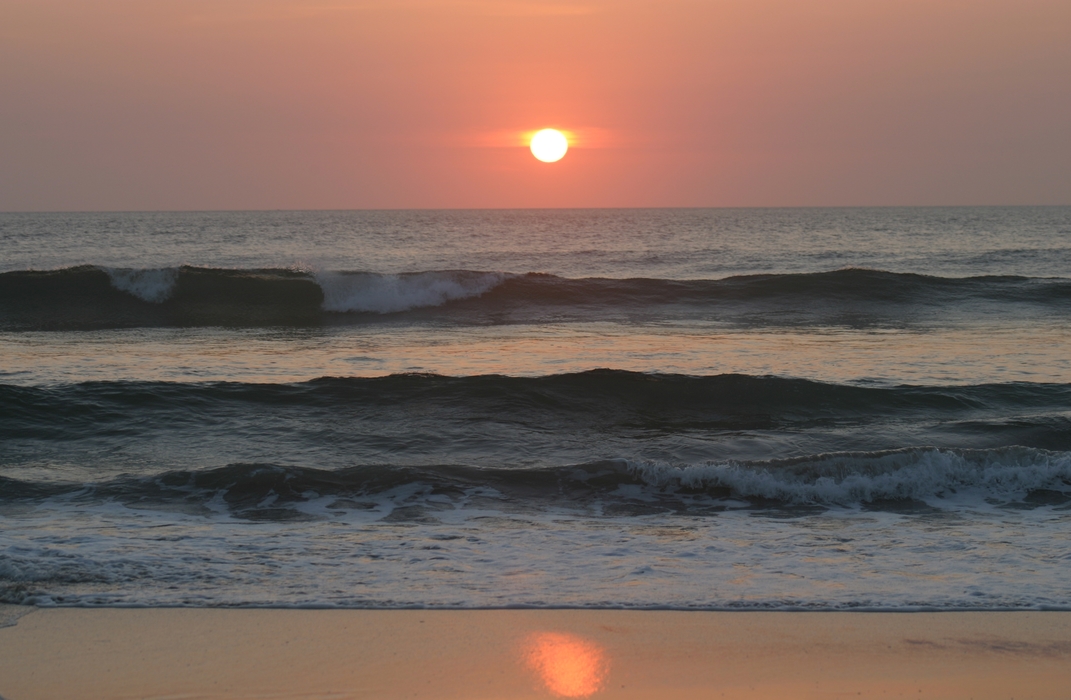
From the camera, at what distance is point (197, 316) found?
18.7 meters

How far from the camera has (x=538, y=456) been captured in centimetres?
823

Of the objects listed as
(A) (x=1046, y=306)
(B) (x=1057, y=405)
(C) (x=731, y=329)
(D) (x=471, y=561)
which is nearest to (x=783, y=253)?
(A) (x=1046, y=306)

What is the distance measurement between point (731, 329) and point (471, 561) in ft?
40.0

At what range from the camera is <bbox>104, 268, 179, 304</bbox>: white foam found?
20.1 metres

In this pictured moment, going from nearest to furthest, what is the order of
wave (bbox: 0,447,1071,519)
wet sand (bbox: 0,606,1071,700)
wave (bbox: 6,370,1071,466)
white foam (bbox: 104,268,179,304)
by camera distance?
wet sand (bbox: 0,606,1071,700)
wave (bbox: 0,447,1071,519)
wave (bbox: 6,370,1071,466)
white foam (bbox: 104,268,179,304)

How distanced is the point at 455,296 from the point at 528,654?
17142 millimetres

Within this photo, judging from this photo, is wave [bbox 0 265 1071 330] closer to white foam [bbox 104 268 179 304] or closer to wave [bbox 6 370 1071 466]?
white foam [bbox 104 268 179 304]

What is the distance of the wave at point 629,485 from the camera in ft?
22.1

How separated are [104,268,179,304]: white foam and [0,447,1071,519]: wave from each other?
1402cm

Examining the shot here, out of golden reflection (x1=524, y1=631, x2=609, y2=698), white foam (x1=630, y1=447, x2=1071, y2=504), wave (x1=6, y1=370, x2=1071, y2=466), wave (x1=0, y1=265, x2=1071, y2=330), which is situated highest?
wave (x1=0, y1=265, x2=1071, y2=330)

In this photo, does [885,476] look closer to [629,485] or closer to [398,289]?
[629,485]

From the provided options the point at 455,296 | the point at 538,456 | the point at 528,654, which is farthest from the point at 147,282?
the point at 528,654

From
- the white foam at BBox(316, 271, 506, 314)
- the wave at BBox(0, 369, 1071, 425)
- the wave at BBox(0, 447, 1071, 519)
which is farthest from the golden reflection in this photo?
the white foam at BBox(316, 271, 506, 314)

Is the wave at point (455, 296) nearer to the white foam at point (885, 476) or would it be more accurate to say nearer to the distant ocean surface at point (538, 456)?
the distant ocean surface at point (538, 456)
